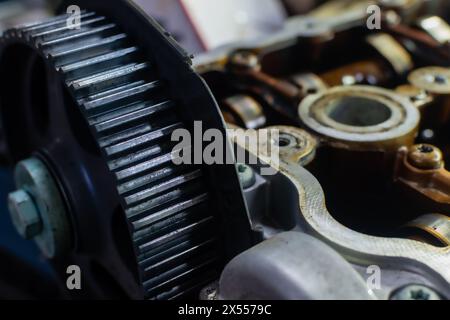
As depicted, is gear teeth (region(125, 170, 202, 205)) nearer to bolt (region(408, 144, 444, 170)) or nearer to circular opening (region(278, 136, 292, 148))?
circular opening (region(278, 136, 292, 148))

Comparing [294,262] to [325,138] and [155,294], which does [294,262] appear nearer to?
[155,294]

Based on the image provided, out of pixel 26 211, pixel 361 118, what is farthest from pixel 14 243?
pixel 361 118

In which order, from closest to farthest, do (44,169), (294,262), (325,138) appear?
(294,262) → (325,138) → (44,169)

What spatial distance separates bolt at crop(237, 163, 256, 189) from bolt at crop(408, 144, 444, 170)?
Result: 0.36 meters

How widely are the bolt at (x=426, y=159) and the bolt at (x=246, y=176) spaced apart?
36 centimetres

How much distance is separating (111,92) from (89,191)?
0.33 meters

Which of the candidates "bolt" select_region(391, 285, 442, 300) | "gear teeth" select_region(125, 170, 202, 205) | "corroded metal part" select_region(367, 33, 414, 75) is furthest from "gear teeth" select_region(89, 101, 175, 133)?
"corroded metal part" select_region(367, 33, 414, 75)

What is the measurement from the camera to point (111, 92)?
1023 millimetres

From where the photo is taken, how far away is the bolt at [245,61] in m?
1.53

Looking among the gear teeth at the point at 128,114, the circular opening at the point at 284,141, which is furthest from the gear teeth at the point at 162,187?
the circular opening at the point at 284,141

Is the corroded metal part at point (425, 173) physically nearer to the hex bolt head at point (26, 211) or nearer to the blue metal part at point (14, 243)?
the hex bolt head at point (26, 211)

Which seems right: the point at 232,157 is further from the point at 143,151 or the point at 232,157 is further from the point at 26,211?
the point at 26,211

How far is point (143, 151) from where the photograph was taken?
A: 100cm
